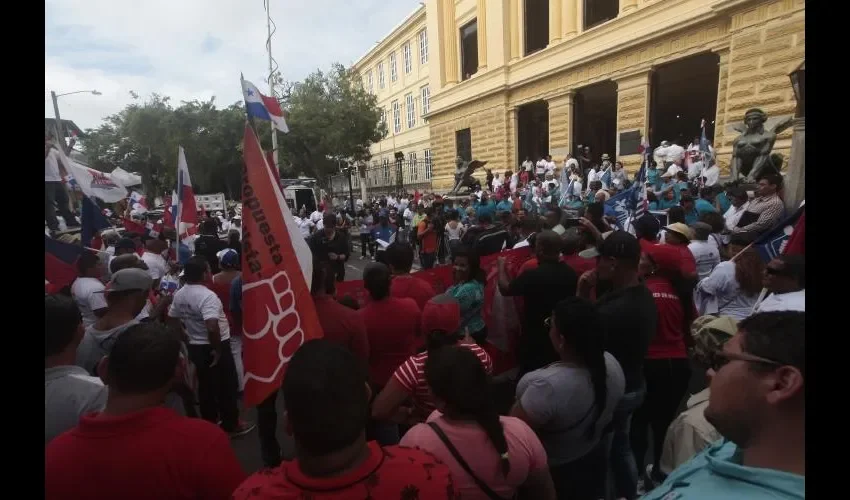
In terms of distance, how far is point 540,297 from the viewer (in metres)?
3.42

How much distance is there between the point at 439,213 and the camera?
469 inches

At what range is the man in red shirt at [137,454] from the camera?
4.80ft

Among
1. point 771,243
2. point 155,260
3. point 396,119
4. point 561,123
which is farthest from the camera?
point 396,119

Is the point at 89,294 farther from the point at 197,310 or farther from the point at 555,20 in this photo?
the point at 555,20

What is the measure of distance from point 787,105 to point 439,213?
30.8 ft

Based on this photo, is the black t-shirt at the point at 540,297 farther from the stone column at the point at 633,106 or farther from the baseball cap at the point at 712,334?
the stone column at the point at 633,106

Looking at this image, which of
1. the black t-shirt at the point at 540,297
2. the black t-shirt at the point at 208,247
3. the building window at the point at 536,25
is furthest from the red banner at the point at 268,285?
the building window at the point at 536,25

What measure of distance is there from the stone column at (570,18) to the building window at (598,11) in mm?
369

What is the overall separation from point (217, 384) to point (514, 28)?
887 inches

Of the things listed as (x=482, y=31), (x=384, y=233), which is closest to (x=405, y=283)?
(x=384, y=233)

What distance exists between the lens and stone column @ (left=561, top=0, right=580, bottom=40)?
19.4m

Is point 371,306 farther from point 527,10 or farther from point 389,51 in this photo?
point 389,51

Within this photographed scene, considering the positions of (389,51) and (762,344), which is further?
(389,51)
